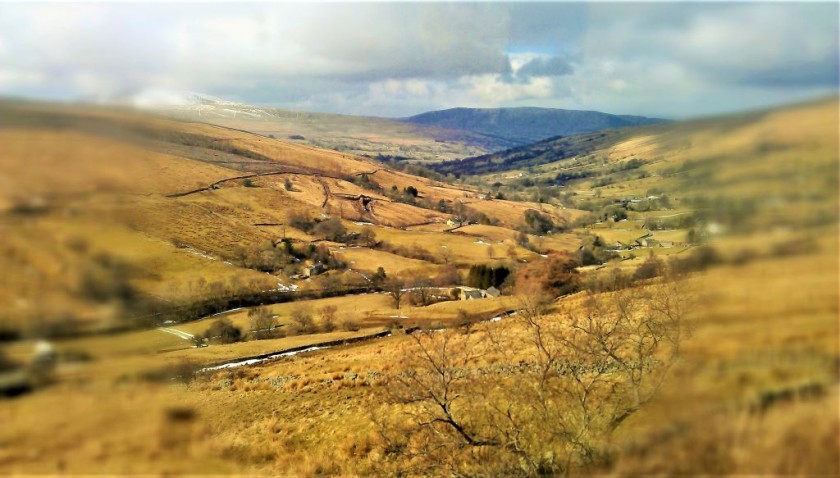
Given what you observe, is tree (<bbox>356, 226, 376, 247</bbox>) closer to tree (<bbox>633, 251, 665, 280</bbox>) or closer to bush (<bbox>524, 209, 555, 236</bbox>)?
bush (<bbox>524, 209, 555, 236</bbox>)

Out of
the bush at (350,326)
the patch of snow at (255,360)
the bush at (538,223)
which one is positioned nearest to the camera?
the patch of snow at (255,360)

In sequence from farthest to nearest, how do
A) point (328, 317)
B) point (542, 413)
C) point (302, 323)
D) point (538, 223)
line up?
point (538, 223) → point (328, 317) → point (302, 323) → point (542, 413)

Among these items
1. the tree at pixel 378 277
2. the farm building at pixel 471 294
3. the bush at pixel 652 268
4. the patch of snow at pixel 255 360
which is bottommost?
the tree at pixel 378 277

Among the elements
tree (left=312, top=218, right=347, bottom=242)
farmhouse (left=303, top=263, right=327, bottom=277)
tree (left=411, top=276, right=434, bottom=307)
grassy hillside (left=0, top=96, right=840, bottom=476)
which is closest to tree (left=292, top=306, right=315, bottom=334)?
tree (left=411, top=276, right=434, bottom=307)

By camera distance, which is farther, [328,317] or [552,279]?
[328,317]

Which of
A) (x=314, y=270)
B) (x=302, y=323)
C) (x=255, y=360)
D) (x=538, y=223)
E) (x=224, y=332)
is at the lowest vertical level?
(x=314, y=270)

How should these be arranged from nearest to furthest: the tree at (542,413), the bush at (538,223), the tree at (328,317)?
the tree at (542,413), the tree at (328,317), the bush at (538,223)

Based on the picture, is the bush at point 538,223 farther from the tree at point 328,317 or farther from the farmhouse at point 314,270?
the tree at point 328,317

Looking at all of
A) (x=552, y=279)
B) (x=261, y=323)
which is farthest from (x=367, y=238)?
(x=552, y=279)

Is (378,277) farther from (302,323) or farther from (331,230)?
(302,323)

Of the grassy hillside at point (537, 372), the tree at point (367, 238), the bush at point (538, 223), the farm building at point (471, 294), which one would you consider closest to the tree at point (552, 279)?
the farm building at point (471, 294)

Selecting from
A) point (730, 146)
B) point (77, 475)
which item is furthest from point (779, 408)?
point (77, 475)

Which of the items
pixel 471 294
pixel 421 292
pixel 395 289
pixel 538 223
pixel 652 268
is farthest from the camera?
pixel 538 223

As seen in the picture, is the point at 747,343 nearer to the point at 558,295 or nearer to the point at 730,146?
the point at 730,146
